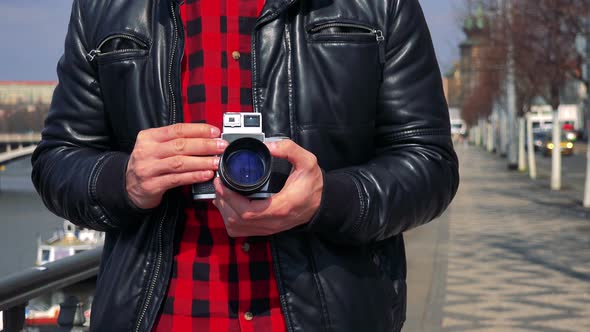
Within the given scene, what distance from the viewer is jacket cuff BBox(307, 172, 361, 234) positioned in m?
1.53

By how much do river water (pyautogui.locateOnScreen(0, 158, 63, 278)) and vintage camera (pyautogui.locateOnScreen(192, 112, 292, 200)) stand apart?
1128 inches

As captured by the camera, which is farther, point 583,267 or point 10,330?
point 583,267

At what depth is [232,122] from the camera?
1470mm

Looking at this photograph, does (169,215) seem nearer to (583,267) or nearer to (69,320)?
(69,320)

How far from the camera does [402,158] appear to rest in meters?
1.67

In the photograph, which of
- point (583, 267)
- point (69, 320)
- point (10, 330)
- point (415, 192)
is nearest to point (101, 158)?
point (415, 192)

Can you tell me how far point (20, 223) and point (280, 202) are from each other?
62858 millimetres

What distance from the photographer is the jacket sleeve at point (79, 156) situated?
5.38 feet

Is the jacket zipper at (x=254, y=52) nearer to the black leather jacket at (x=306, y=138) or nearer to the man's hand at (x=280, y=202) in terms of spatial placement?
the black leather jacket at (x=306, y=138)

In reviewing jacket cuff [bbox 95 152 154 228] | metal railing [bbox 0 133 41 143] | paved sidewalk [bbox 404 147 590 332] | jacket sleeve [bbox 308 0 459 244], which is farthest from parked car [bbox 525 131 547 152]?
jacket cuff [bbox 95 152 154 228]

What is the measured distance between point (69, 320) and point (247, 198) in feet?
8.21

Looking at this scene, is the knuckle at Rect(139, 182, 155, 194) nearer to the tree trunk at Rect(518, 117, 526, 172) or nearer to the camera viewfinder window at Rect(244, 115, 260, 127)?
the camera viewfinder window at Rect(244, 115, 260, 127)

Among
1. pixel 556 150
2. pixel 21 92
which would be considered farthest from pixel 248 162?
pixel 21 92

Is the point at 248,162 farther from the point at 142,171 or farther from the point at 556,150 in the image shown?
the point at 556,150
